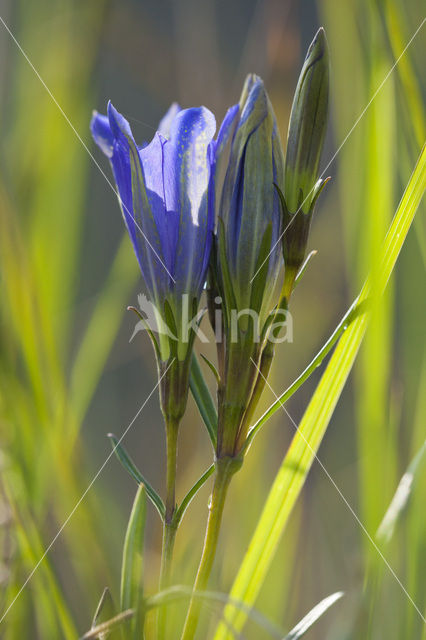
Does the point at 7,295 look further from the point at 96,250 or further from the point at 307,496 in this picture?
the point at 96,250

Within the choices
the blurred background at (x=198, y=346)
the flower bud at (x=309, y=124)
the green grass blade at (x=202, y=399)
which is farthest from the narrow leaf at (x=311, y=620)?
the flower bud at (x=309, y=124)

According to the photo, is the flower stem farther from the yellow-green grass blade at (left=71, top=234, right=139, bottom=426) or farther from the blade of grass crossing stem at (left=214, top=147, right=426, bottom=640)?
the yellow-green grass blade at (left=71, top=234, right=139, bottom=426)

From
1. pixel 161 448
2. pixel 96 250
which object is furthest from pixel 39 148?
pixel 96 250

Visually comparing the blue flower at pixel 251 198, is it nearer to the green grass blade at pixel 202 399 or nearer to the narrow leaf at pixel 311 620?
→ the green grass blade at pixel 202 399

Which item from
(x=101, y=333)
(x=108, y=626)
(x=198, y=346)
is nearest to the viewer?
(x=108, y=626)

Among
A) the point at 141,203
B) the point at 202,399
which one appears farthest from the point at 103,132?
the point at 202,399

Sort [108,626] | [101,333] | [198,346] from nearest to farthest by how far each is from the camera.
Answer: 1. [108,626]
2. [101,333]
3. [198,346]

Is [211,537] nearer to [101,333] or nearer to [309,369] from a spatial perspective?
[309,369]
